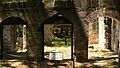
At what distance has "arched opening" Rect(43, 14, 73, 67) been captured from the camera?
49.0ft

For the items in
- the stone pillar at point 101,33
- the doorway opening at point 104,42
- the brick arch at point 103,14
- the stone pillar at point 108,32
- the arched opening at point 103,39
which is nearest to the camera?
the brick arch at point 103,14

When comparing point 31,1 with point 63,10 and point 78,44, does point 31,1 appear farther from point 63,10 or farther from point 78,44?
point 78,44

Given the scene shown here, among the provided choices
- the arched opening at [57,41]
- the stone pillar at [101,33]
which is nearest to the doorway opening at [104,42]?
the stone pillar at [101,33]

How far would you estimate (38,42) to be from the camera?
15.7 metres

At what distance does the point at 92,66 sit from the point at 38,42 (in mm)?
3262

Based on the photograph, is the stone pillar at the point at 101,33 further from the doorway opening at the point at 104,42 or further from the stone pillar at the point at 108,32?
the stone pillar at the point at 108,32

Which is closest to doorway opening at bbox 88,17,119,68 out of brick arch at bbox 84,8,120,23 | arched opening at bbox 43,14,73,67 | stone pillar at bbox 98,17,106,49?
stone pillar at bbox 98,17,106,49

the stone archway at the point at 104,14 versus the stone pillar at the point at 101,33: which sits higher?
the stone archway at the point at 104,14

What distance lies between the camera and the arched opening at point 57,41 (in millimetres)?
14945

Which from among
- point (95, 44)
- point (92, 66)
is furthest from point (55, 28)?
point (92, 66)

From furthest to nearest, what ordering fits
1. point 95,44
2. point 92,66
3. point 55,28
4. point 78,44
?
point 55,28
point 95,44
point 78,44
point 92,66

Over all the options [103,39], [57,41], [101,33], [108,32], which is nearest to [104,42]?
[103,39]

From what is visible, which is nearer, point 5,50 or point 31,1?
point 31,1

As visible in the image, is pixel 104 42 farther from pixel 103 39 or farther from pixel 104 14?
pixel 104 14
